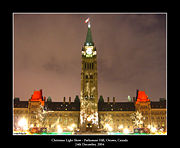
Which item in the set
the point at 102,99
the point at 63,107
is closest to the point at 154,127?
the point at 102,99

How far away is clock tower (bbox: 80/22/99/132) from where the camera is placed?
88.3 metres

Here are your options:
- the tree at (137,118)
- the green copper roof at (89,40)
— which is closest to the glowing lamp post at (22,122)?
the green copper roof at (89,40)

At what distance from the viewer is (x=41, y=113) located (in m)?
106

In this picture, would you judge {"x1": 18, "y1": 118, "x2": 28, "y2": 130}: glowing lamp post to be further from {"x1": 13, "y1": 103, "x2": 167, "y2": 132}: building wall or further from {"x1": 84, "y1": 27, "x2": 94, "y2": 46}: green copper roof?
{"x1": 84, "y1": 27, "x2": 94, "y2": 46}: green copper roof

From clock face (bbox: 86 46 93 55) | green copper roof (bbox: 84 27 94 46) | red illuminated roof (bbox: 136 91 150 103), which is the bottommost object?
red illuminated roof (bbox: 136 91 150 103)

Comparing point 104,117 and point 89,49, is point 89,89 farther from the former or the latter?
point 104,117

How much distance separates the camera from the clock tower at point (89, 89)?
290 feet

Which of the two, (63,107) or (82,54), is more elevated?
(82,54)

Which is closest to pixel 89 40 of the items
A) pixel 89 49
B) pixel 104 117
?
pixel 89 49

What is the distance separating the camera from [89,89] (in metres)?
94.4

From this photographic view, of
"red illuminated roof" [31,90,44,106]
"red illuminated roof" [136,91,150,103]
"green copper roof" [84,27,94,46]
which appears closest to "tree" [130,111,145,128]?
"red illuminated roof" [136,91,150,103]

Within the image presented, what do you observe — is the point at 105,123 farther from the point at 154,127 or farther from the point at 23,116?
the point at 23,116

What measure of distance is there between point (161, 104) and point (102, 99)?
96.7 ft

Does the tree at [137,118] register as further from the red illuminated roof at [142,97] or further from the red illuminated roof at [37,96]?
the red illuminated roof at [37,96]
